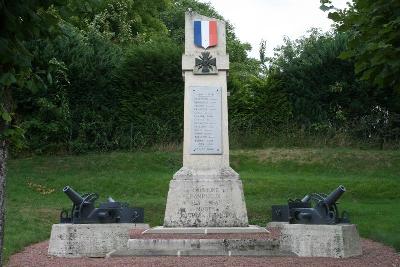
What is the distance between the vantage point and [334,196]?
354 inches

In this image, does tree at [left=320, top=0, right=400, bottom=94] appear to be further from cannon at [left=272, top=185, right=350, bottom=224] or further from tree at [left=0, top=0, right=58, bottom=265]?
tree at [left=0, top=0, right=58, bottom=265]

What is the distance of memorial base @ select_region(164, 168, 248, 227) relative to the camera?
11.0 metres

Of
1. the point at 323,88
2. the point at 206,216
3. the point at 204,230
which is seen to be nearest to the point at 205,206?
the point at 206,216

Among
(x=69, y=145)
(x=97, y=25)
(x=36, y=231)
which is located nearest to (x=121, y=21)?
(x=97, y=25)

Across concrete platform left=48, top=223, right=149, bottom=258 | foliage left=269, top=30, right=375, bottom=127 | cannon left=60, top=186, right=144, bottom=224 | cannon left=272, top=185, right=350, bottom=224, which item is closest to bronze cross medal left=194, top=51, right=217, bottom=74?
cannon left=60, top=186, right=144, bottom=224

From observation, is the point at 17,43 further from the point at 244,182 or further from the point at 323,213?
the point at 244,182

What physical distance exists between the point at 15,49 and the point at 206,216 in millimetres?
6864

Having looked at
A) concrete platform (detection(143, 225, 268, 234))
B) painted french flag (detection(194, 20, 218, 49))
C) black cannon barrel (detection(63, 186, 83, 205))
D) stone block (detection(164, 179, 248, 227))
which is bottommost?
concrete platform (detection(143, 225, 268, 234))

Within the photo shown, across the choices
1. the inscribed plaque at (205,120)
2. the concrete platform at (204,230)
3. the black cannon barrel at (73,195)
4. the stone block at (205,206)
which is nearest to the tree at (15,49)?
the black cannon barrel at (73,195)

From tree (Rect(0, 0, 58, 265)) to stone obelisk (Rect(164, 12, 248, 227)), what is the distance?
597 cm

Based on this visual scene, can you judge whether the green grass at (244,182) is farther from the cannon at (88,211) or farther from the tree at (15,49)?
the tree at (15,49)

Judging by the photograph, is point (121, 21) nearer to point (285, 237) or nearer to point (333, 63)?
point (333, 63)

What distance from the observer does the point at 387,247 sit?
10242 mm

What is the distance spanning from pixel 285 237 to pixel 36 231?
16.9 feet
